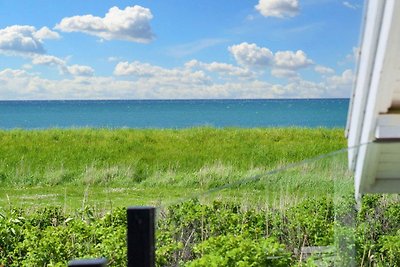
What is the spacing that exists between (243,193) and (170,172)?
4.73 m

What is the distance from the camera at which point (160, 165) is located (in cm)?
827

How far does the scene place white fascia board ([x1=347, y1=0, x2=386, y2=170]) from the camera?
6.34 ft

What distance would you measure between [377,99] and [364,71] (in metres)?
0.11

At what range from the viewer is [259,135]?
11094 mm

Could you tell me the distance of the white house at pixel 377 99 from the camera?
1.88 meters

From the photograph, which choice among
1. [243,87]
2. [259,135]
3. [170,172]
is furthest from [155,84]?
[170,172]

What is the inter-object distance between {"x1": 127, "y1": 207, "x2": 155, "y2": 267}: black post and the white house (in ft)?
2.65

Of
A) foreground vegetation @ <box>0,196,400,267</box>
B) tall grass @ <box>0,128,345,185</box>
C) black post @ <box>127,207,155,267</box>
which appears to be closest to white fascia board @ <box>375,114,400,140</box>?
foreground vegetation @ <box>0,196,400,267</box>

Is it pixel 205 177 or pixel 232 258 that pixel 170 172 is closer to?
pixel 205 177

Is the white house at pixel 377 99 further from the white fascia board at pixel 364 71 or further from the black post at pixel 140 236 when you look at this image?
the black post at pixel 140 236

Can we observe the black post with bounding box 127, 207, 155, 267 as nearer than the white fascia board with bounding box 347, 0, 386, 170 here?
Yes

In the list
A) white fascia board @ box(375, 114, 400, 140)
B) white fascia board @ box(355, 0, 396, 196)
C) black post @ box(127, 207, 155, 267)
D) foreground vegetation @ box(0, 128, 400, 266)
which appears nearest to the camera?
black post @ box(127, 207, 155, 267)

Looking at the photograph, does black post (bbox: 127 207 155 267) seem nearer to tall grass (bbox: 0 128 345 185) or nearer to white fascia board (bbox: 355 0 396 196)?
white fascia board (bbox: 355 0 396 196)

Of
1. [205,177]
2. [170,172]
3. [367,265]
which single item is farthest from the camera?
[170,172]
